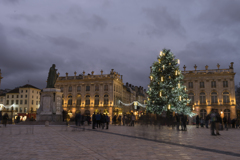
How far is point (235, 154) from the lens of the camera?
305 inches

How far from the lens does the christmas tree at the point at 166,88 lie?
124ft

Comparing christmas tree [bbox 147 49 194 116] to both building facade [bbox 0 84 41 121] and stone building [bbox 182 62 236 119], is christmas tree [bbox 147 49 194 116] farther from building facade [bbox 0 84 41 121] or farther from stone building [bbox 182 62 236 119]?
building facade [bbox 0 84 41 121]

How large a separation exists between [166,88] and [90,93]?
38036mm

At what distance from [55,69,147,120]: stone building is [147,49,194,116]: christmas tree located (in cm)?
3313

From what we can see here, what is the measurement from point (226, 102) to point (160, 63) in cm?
3094

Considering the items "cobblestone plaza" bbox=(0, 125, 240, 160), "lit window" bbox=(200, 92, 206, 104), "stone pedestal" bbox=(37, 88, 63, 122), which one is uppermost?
"lit window" bbox=(200, 92, 206, 104)

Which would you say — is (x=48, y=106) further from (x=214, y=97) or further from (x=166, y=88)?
(x=214, y=97)

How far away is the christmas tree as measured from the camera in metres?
37.8

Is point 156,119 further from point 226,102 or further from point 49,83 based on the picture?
point 226,102

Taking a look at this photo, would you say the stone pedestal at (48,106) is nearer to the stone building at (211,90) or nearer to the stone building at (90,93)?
the stone building at (90,93)

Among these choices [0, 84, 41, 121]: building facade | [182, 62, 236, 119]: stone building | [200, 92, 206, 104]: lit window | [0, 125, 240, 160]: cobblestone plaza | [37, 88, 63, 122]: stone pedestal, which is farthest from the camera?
[0, 84, 41, 121]: building facade

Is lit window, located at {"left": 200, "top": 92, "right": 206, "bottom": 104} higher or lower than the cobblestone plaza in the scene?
higher

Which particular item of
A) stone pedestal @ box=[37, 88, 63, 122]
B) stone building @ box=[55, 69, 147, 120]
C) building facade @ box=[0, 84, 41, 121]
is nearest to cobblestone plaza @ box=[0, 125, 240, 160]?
stone pedestal @ box=[37, 88, 63, 122]

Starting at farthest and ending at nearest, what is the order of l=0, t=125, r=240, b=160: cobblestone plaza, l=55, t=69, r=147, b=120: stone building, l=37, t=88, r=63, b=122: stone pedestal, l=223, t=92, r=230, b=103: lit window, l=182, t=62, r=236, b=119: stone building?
l=55, t=69, r=147, b=120: stone building → l=223, t=92, r=230, b=103: lit window → l=182, t=62, r=236, b=119: stone building → l=37, t=88, r=63, b=122: stone pedestal → l=0, t=125, r=240, b=160: cobblestone plaza
